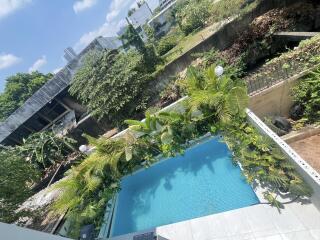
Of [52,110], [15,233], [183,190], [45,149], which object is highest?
[52,110]

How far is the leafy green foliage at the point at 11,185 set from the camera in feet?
27.3

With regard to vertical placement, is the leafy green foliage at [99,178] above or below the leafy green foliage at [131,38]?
below

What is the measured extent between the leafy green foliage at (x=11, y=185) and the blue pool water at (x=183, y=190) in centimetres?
373

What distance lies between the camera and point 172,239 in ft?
20.9

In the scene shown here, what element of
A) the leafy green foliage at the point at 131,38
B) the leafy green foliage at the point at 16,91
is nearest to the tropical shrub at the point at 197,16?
the leafy green foliage at the point at 131,38

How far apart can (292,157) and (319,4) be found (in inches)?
405

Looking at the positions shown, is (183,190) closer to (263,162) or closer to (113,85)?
(263,162)

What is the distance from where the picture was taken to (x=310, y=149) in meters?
6.68

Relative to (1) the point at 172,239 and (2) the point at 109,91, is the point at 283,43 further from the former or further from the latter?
(1) the point at 172,239

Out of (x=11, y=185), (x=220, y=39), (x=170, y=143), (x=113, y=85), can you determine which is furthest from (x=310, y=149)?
(x=11, y=185)

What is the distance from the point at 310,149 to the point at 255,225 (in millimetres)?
2839

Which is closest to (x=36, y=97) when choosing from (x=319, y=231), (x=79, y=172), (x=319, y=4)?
(x=79, y=172)

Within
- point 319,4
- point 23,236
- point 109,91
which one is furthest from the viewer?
point 109,91

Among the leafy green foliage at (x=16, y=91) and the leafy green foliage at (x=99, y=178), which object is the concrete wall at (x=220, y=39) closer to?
the leafy green foliage at (x=99, y=178)
